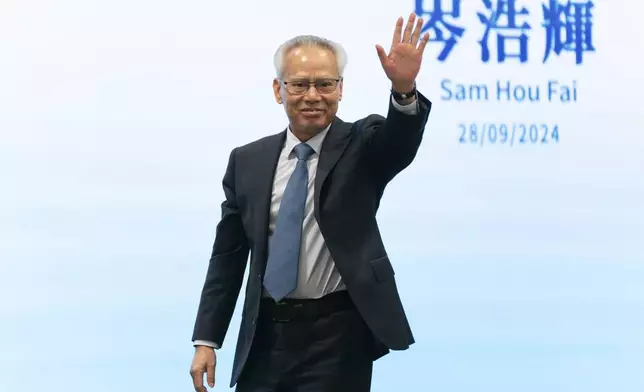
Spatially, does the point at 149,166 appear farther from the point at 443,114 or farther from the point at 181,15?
the point at 443,114

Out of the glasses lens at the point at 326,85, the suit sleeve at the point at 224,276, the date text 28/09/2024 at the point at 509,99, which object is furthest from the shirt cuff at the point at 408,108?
the date text 28/09/2024 at the point at 509,99

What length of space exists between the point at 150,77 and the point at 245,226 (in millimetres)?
1106

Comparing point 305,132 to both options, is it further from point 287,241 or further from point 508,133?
point 508,133

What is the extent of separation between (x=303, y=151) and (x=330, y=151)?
6 centimetres

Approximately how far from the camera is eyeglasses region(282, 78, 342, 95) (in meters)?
1.93

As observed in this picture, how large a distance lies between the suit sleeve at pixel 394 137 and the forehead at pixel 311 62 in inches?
5.7

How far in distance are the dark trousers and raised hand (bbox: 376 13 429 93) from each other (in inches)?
18.3

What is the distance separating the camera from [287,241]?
1903mm

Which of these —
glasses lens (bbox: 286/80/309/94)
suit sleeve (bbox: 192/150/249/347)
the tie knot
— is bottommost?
suit sleeve (bbox: 192/150/249/347)

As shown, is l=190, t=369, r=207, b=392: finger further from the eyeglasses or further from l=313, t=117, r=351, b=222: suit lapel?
the eyeglasses

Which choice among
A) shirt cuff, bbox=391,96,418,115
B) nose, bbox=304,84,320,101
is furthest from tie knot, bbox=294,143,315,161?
shirt cuff, bbox=391,96,418,115

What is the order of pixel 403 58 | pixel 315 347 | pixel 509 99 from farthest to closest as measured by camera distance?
pixel 509 99, pixel 315 347, pixel 403 58

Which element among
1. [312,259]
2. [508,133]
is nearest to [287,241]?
[312,259]

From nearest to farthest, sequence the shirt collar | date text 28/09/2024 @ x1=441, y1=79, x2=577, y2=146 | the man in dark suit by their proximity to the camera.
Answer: the man in dark suit
the shirt collar
date text 28/09/2024 @ x1=441, y1=79, x2=577, y2=146
